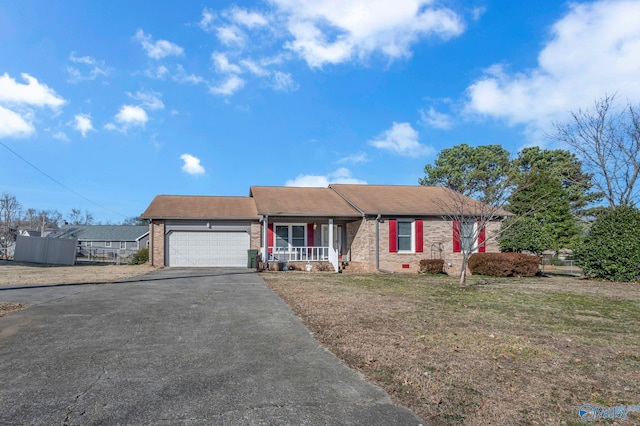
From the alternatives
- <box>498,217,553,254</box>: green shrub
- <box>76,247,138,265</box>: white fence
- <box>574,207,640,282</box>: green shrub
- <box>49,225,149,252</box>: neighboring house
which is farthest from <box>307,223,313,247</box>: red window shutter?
<box>49,225,149,252</box>: neighboring house

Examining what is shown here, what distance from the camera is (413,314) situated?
7.79m

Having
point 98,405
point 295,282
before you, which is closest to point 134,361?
point 98,405

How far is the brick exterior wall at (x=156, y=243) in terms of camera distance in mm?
21125

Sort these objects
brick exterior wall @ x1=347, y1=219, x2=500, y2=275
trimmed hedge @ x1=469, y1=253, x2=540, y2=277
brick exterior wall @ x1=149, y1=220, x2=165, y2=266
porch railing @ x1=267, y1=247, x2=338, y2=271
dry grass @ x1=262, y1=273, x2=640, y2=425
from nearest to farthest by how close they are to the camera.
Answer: dry grass @ x1=262, y1=273, x2=640, y2=425
trimmed hedge @ x1=469, y1=253, x2=540, y2=277
brick exterior wall @ x1=347, y1=219, x2=500, y2=275
porch railing @ x1=267, y1=247, x2=338, y2=271
brick exterior wall @ x1=149, y1=220, x2=165, y2=266

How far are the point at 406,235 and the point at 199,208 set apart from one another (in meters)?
11.5

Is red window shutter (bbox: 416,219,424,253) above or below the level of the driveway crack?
above

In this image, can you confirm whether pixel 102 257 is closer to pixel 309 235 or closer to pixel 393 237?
pixel 309 235

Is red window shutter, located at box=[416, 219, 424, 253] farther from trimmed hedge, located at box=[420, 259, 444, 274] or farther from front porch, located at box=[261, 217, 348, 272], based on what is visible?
front porch, located at box=[261, 217, 348, 272]

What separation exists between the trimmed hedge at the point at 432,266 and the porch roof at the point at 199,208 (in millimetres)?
Result: 9084

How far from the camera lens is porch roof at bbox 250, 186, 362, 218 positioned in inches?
749

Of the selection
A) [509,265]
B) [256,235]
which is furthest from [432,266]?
[256,235]

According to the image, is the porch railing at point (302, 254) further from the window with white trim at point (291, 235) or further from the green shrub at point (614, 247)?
the green shrub at point (614, 247)

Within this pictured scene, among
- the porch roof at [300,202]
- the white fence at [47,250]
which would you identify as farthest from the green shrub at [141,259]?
the porch roof at [300,202]

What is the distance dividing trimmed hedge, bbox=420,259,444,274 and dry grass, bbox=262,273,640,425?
24.9ft
